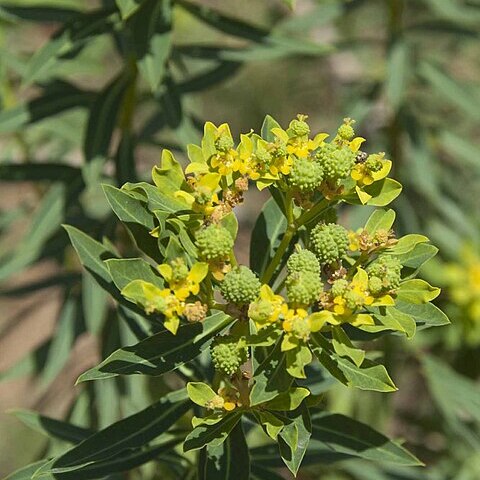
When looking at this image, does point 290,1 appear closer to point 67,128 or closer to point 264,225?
point 264,225

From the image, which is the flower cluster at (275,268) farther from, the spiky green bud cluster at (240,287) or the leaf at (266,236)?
the leaf at (266,236)

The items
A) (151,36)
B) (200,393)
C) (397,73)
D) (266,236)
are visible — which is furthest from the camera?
(397,73)

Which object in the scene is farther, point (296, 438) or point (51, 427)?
point (51, 427)

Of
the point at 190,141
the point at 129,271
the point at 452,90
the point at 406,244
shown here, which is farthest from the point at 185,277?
the point at 452,90

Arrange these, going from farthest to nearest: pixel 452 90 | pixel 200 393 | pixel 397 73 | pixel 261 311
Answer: pixel 452 90 < pixel 397 73 < pixel 200 393 < pixel 261 311

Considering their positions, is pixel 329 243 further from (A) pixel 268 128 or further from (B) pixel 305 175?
(A) pixel 268 128

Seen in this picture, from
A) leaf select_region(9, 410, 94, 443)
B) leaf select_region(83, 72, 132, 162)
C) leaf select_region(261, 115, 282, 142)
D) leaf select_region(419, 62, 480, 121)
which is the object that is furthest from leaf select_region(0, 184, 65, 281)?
leaf select_region(419, 62, 480, 121)
